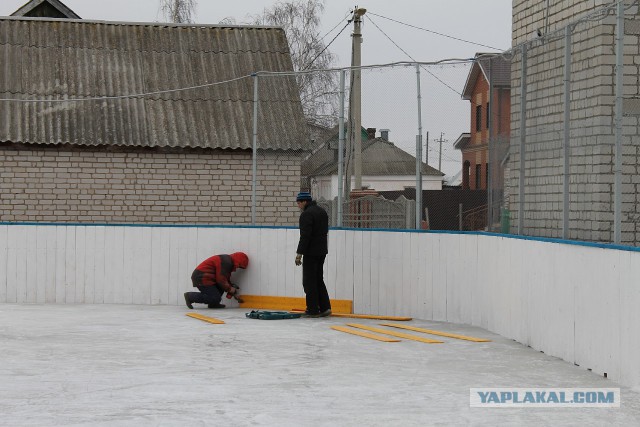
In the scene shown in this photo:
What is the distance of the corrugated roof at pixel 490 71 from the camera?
13.3 m

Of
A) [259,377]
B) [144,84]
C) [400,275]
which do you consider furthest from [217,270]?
[144,84]

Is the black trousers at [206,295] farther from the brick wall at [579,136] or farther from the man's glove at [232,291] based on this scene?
the brick wall at [579,136]

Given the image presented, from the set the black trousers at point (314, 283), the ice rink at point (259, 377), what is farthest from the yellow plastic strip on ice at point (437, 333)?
the black trousers at point (314, 283)

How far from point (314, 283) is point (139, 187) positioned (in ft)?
23.9

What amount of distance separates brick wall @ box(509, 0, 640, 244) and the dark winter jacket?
10.2 feet

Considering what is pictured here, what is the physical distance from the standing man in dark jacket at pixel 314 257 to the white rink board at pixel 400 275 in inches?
27.6

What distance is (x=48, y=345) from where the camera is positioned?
476 inches

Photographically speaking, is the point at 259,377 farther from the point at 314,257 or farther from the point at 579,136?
the point at 314,257

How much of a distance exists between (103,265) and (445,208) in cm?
532

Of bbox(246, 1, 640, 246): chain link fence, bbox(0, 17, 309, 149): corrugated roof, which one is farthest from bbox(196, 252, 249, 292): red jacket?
bbox(0, 17, 309, 149): corrugated roof

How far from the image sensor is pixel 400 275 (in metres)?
15.7

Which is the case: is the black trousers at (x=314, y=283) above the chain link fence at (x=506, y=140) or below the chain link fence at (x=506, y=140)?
below

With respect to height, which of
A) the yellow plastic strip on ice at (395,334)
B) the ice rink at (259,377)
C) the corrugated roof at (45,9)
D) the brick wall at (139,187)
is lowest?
the ice rink at (259,377)

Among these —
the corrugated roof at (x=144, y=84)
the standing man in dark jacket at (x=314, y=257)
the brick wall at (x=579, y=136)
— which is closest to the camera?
the brick wall at (x=579, y=136)
